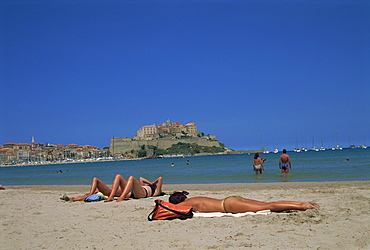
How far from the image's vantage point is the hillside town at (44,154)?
102m

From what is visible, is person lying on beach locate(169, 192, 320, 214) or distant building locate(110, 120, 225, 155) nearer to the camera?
person lying on beach locate(169, 192, 320, 214)

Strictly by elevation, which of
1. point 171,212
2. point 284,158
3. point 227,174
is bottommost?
point 227,174

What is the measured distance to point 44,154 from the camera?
110 meters

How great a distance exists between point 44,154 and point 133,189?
112 m

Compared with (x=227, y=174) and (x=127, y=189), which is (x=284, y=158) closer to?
(x=227, y=174)

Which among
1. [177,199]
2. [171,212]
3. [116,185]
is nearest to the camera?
[171,212]

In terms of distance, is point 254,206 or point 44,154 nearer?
point 254,206

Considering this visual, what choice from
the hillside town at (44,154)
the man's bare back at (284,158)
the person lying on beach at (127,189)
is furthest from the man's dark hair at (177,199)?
the hillside town at (44,154)

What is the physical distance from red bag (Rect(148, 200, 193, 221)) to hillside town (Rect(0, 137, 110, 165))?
100349 mm

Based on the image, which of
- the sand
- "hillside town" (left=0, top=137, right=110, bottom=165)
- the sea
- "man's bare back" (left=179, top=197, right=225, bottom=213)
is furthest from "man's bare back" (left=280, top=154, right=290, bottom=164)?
"hillside town" (left=0, top=137, right=110, bottom=165)

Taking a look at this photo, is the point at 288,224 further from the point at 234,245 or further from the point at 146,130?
the point at 146,130

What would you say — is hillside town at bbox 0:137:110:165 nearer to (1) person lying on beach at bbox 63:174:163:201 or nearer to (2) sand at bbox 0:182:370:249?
(1) person lying on beach at bbox 63:174:163:201

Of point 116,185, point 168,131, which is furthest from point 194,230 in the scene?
point 168,131

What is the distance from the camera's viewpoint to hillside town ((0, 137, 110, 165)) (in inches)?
4018
